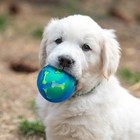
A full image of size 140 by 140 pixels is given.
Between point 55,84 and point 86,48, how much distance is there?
42cm

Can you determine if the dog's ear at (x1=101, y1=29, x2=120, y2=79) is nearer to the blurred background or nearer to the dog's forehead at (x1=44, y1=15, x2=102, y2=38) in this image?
the dog's forehead at (x1=44, y1=15, x2=102, y2=38)

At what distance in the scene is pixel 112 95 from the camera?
13.3 feet

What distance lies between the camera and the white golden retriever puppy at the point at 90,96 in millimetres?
3914

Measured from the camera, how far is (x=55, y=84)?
3.76m

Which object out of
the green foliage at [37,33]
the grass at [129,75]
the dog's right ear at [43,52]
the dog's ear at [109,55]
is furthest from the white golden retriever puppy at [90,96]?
the green foliage at [37,33]

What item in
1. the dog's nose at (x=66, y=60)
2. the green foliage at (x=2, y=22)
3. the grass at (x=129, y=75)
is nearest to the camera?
the dog's nose at (x=66, y=60)

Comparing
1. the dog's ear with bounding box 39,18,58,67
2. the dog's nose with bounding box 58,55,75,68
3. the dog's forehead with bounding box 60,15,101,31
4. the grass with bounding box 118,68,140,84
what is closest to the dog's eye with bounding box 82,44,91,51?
the dog's forehead with bounding box 60,15,101,31

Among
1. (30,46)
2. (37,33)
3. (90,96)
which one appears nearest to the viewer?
(90,96)

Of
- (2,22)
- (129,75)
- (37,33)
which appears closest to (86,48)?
(129,75)

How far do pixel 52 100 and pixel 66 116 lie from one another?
24 cm

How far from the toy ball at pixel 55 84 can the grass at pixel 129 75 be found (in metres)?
3.03

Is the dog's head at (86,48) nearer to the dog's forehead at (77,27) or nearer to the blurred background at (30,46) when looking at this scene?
the dog's forehead at (77,27)

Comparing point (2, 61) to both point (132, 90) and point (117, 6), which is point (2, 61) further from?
point (117, 6)

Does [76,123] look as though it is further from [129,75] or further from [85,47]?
[129,75]
